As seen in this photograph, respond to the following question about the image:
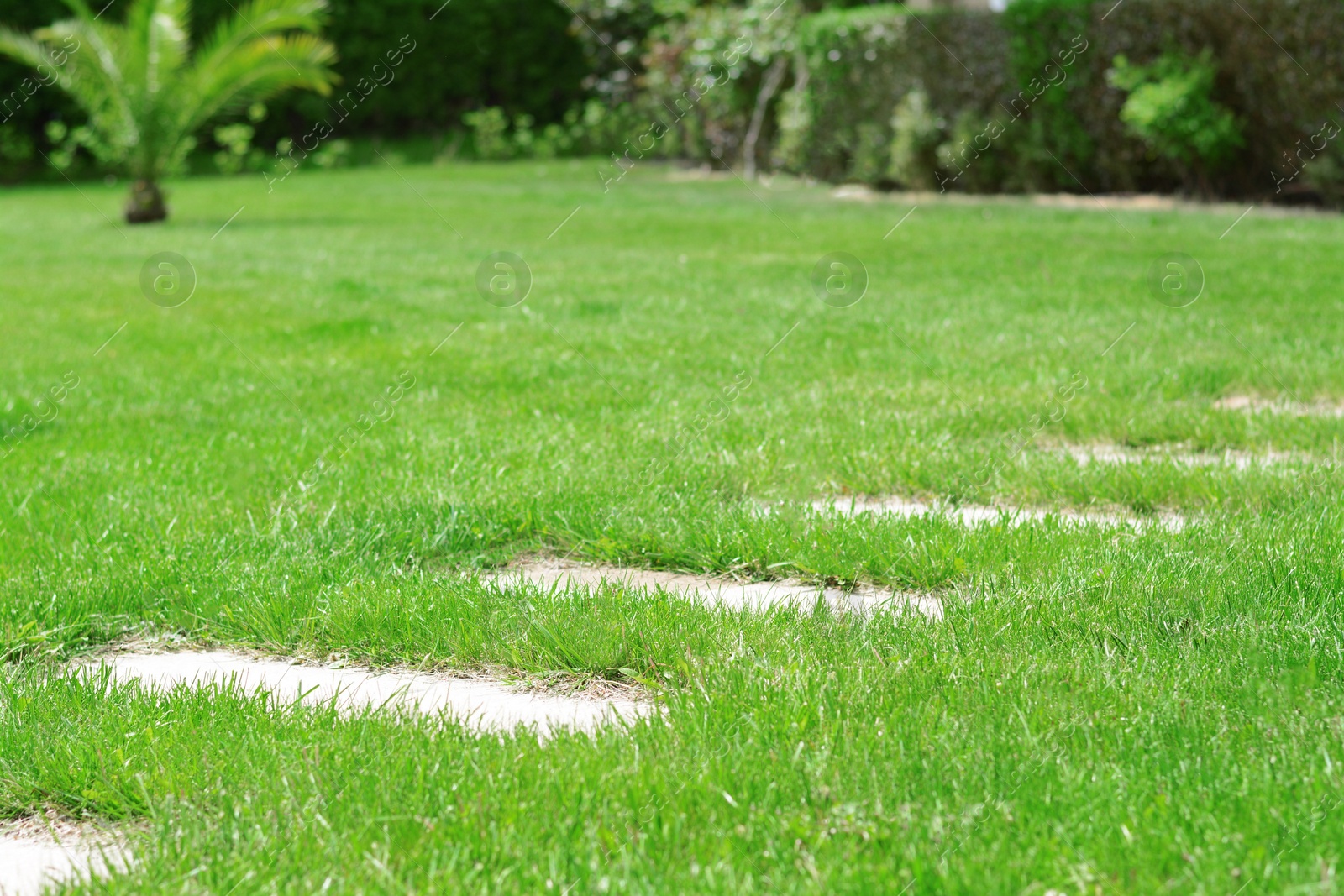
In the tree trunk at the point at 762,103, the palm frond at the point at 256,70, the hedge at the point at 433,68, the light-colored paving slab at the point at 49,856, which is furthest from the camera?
the hedge at the point at 433,68

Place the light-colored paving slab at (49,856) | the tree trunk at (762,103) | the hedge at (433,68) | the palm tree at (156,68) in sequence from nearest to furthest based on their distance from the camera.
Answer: the light-colored paving slab at (49,856)
the palm tree at (156,68)
the tree trunk at (762,103)
the hedge at (433,68)

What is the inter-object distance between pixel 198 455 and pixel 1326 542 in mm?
3442

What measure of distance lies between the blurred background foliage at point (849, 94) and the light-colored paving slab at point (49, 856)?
9.99 meters

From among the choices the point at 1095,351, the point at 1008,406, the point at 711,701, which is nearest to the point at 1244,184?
the point at 1095,351

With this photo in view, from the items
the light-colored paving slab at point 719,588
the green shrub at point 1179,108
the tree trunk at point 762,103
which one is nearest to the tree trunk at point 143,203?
the tree trunk at point 762,103

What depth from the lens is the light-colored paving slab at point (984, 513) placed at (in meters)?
3.33

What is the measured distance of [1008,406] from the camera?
4602mm

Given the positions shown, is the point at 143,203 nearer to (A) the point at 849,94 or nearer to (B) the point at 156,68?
(B) the point at 156,68

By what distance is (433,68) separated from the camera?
22.4 metres

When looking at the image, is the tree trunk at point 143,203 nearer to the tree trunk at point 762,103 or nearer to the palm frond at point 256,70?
the palm frond at point 256,70

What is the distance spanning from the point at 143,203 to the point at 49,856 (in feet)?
40.4

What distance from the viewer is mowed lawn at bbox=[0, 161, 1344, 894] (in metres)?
1.91

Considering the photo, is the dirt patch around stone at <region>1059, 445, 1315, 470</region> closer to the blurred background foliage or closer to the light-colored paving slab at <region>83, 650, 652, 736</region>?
the light-colored paving slab at <region>83, 650, 652, 736</region>

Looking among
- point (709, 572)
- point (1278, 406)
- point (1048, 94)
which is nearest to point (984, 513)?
point (709, 572)
